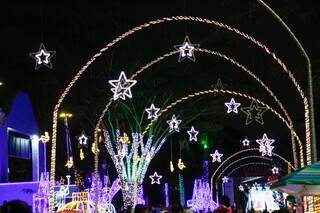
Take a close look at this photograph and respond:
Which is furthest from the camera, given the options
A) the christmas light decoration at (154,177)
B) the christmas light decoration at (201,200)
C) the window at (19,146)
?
the christmas light decoration at (201,200)

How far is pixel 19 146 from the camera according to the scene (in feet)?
120

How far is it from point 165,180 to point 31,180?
609 inches

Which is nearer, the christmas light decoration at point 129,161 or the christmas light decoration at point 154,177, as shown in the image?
the christmas light decoration at point 129,161

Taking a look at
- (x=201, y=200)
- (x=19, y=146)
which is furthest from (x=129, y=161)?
(x=201, y=200)

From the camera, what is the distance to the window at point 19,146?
114 feet

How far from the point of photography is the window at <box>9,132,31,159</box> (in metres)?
34.9

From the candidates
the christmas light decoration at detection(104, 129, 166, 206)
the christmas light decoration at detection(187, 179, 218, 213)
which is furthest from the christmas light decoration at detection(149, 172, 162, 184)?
the christmas light decoration at detection(104, 129, 166, 206)

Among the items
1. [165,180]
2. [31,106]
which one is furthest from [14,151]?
[165,180]

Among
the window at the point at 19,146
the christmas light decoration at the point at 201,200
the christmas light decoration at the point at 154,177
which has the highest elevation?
the window at the point at 19,146

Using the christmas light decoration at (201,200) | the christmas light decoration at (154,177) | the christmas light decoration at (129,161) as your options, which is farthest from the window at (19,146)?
the christmas light decoration at (201,200)

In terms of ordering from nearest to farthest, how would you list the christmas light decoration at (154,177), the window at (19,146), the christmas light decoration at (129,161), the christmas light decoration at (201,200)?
1. the christmas light decoration at (129,161)
2. the window at (19,146)
3. the christmas light decoration at (154,177)
4. the christmas light decoration at (201,200)

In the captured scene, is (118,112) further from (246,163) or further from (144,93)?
(246,163)

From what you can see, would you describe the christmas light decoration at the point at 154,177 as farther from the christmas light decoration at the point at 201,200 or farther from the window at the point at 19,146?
the window at the point at 19,146

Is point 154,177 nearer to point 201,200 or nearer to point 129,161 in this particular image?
point 201,200
